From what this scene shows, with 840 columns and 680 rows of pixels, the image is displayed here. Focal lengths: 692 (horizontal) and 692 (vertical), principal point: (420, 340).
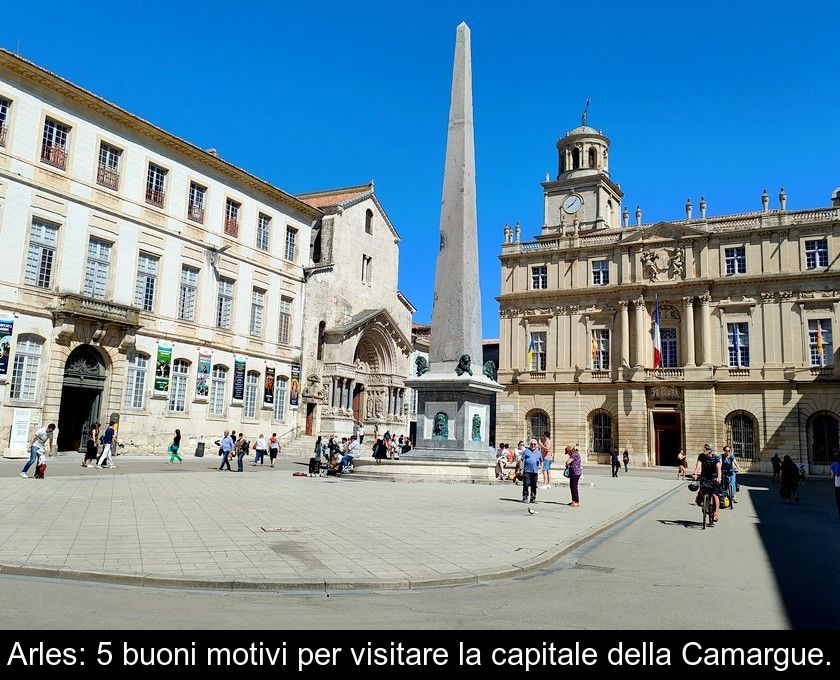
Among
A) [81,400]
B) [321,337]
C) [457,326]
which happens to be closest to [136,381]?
[81,400]

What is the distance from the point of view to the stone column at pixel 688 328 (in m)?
44.7

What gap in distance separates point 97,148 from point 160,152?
11.2 feet

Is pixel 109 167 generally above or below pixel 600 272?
below

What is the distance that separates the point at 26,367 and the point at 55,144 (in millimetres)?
8781

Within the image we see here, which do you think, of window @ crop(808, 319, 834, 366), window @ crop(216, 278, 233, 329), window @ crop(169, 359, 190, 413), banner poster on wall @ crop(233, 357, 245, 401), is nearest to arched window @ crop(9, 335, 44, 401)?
window @ crop(169, 359, 190, 413)

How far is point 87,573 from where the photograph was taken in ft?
22.8

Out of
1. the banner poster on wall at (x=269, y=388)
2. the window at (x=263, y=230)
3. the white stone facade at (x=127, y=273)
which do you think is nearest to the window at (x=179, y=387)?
the white stone facade at (x=127, y=273)

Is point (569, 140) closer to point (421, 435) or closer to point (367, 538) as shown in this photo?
point (421, 435)

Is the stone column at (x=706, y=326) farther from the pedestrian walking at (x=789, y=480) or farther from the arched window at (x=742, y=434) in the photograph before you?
the pedestrian walking at (x=789, y=480)

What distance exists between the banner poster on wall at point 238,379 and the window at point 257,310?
6.73 feet

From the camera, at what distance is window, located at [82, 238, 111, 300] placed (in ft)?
91.7

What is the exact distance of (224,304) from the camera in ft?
114

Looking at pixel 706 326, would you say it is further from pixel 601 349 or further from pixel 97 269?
pixel 97 269
